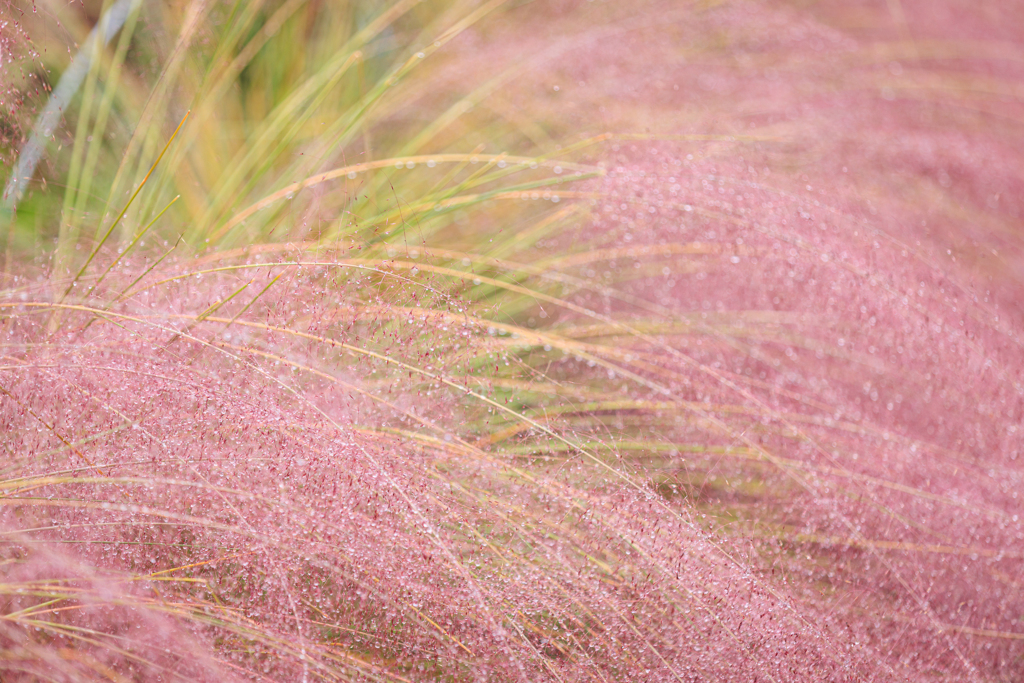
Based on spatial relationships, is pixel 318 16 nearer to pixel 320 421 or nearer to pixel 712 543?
pixel 320 421

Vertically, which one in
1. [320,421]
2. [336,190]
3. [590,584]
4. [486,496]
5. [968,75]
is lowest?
[590,584]

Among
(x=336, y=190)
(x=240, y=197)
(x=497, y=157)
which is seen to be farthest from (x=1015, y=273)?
(x=240, y=197)

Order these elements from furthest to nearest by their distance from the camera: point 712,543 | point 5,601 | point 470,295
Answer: point 470,295 < point 712,543 < point 5,601

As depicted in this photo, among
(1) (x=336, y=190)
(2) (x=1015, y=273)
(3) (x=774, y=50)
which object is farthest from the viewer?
(3) (x=774, y=50)

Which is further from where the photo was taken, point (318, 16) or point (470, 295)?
point (318, 16)

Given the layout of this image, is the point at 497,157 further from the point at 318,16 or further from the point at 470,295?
the point at 318,16

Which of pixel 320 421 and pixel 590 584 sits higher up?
pixel 320 421

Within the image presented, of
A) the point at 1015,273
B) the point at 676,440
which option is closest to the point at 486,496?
the point at 676,440
